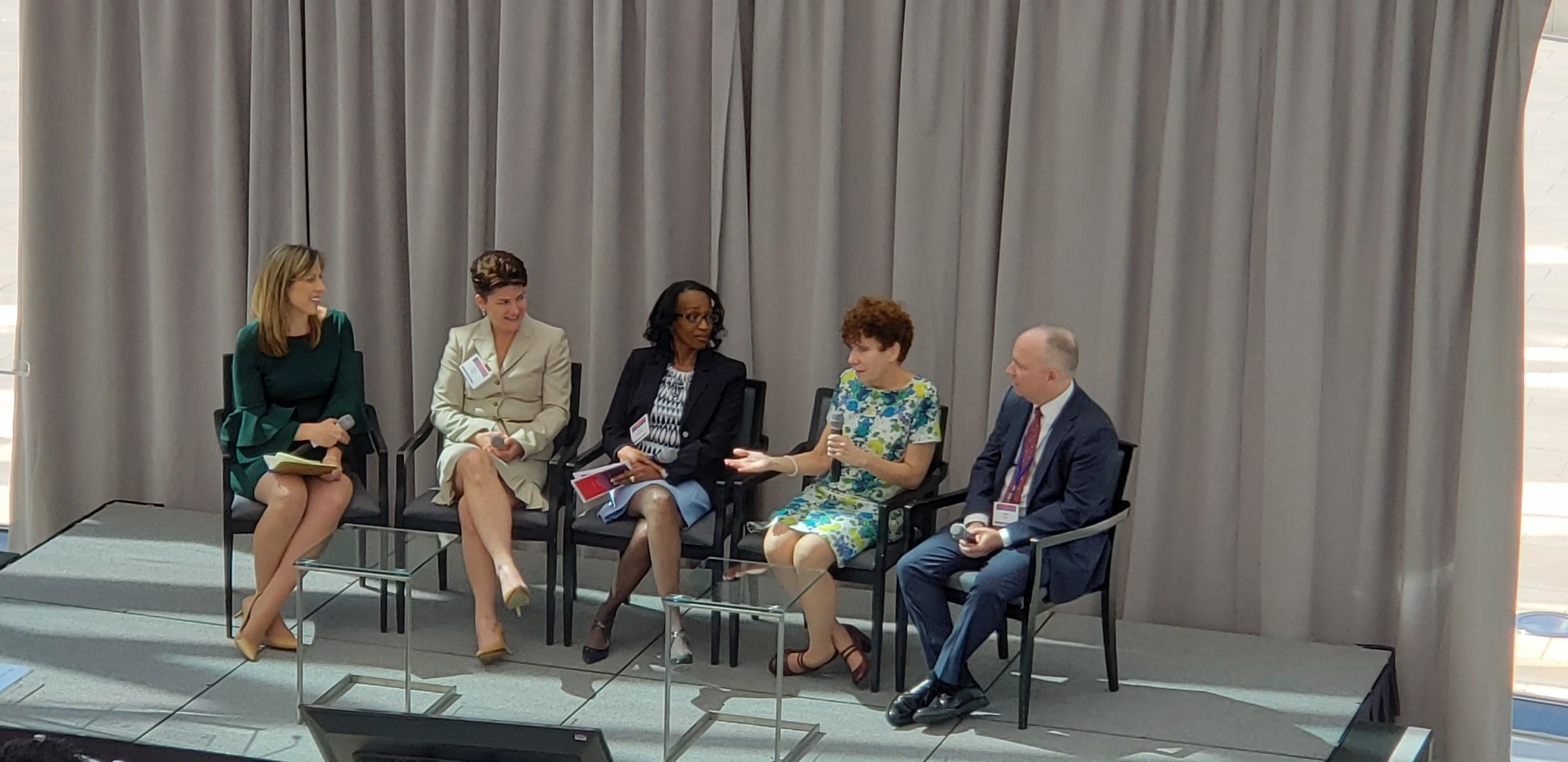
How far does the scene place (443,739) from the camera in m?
3.48

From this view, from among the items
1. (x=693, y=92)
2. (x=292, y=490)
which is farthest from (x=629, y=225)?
(x=292, y=490)

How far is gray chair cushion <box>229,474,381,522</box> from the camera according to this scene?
610cm

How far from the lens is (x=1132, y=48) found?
6.00m

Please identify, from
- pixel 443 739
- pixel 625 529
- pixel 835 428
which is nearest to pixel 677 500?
pixel 625 529

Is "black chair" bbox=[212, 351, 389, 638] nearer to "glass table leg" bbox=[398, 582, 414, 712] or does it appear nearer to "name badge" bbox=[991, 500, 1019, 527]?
"glass table leg" bbox=[398, 582, 414, 712]

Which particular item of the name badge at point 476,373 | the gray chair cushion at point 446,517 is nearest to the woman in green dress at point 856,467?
the gray chair cushion at point 446,517

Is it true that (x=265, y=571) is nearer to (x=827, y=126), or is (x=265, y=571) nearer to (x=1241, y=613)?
(x=827, y=126)

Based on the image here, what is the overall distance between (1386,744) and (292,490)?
334cm

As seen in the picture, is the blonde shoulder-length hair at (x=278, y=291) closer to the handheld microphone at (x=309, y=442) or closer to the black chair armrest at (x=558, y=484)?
the handheld microphone at (x=309, y=442)

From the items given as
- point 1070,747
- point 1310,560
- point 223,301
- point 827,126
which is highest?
point 827,126

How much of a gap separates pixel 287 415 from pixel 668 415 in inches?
48.7

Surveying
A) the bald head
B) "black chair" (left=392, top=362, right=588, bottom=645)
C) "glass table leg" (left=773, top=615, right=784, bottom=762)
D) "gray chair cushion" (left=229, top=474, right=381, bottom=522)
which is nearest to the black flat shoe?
"black chair" (left=392, top=362, right=588, bottom=645)

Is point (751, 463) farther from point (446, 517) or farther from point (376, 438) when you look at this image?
point (376, 438)

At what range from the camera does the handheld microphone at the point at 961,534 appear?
5.56 m
